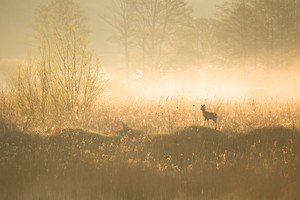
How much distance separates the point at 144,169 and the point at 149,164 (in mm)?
161

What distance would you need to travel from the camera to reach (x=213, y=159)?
7.99m

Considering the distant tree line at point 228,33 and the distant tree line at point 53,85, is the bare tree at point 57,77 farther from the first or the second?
the distant tree line at point 228,33

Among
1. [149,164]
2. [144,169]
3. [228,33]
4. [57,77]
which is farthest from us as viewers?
[228,33]

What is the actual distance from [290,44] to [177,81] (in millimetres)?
9088

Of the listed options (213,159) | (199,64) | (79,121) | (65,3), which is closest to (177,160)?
(213,159)

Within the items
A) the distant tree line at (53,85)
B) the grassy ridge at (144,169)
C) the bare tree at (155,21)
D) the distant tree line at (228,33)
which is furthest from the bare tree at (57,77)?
the bare tree at (155,21)

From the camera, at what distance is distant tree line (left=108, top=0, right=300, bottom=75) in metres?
24.4

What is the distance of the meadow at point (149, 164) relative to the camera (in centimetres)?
695

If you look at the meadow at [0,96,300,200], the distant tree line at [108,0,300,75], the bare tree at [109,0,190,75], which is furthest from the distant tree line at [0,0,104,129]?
the bare tree at [109,0,190,75]

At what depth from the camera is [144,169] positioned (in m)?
7.41

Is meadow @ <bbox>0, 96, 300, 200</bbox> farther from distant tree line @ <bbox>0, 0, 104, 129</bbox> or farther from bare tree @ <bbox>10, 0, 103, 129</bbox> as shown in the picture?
bare tree @ <bbox>10, 0, 103, 129</bbox>

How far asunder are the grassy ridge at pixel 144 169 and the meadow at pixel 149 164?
2 cm

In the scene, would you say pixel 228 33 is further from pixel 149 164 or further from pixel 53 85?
pixel 149 164

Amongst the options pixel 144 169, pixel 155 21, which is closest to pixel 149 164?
pixel 144 169
